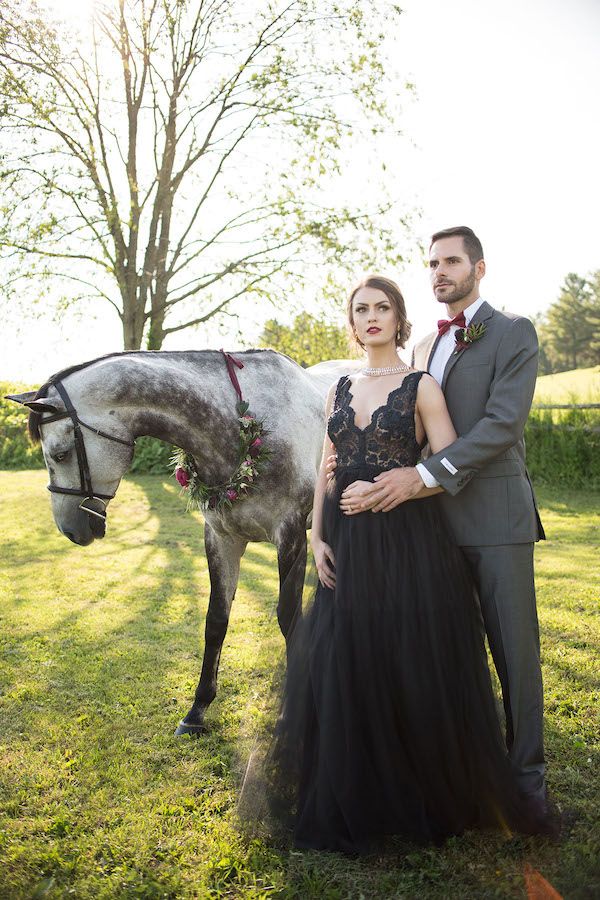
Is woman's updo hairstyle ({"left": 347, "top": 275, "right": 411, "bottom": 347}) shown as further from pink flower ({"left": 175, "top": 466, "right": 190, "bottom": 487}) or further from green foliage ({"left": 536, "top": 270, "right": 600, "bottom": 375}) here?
green foliage ({"left": 536, "top": 270, "right": 600, "bottom": 375})

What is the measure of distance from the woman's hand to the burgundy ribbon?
1089mm

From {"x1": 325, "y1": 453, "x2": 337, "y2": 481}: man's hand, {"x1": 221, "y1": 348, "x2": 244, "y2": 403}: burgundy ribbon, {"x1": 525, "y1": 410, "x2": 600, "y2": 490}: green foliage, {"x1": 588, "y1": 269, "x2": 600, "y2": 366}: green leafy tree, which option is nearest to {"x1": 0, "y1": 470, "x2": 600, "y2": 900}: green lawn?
{"x1": 325, "y1": 453, "x2": 337, "y2": 481}: man's hand

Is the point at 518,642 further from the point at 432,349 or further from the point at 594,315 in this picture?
the point at 594,315

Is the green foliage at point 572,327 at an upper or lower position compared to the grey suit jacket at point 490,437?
upper

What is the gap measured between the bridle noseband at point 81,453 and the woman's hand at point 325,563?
3.96 ft

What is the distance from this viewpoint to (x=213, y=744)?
3803 mm

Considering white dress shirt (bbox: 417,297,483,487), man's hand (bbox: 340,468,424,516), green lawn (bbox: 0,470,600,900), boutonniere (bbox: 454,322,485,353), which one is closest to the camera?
green lawn (bbox: 0,470,600,900)

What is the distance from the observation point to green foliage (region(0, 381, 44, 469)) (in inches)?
666

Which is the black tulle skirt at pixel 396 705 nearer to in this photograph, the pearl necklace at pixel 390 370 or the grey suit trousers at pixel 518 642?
the grey suit trousers at pixel 518 642

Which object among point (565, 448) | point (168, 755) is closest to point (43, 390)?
point (168, 755)

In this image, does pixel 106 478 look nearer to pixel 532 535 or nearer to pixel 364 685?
pixel 364 685

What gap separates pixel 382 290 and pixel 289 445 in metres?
1.17

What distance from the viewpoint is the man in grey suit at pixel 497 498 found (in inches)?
109

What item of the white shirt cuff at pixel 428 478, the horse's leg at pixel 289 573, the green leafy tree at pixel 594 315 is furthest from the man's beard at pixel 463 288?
the green leafy tree at pixel 594 315
